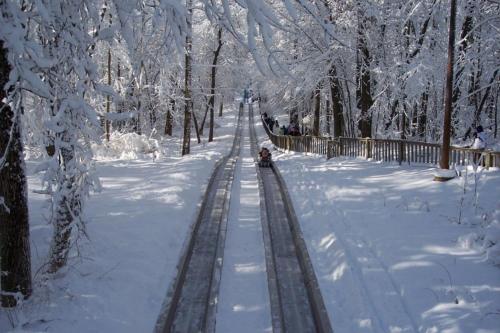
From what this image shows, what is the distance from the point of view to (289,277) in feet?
24.9

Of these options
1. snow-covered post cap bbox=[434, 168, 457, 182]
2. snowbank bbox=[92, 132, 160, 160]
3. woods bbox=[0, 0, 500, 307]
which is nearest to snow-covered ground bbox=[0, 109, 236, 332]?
woods bbox=[0, 0, 500, 307]

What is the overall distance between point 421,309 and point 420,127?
21192 millimetres

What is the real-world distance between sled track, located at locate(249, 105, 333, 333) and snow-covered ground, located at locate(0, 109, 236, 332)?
1.80m

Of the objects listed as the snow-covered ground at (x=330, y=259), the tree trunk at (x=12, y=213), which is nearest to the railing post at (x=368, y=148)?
the snow-covered ground at (x=330, y=259)

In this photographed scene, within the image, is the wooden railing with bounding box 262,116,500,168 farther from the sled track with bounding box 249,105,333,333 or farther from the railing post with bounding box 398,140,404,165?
the sled track with bounding box 249,105,333,333

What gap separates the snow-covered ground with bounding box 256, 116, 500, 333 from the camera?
579cm

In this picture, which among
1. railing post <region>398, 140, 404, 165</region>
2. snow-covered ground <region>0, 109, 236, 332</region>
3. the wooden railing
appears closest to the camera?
snow-covered ground <region>0, 109, 236, 332</region>

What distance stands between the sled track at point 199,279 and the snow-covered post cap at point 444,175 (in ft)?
19.7

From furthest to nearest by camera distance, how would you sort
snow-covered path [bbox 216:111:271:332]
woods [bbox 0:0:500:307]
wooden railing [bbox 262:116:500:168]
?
wooden railing [bbox 262:116:500:168], snow-covered path [bbox 216:111:271:332], woods [bbox 0:0:500:307]

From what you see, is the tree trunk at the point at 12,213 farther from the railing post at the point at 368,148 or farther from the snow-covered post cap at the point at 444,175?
the railing post at the point at 368,148

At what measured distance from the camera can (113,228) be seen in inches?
363

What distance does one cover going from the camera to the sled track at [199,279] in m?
6.01

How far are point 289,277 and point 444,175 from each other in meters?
6.69

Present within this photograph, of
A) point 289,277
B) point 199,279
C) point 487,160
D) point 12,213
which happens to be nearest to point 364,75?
point 487,160
